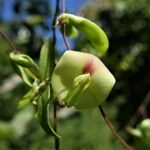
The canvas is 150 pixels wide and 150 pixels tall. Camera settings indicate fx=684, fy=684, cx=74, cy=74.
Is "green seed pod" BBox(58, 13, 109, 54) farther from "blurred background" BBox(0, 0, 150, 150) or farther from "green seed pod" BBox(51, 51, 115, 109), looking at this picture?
"blurred background" BBox(0, 0, 150, 150)

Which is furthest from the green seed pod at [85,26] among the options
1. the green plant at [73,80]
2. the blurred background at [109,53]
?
the blurred background at [109,53]

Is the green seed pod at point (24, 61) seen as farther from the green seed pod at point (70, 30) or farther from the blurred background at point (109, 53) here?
the blurred background at point (109, 53)

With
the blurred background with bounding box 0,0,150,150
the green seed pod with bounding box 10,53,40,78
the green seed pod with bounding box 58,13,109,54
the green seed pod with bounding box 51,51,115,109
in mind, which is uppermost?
the green seed pod with bounding box 58,13,109,54

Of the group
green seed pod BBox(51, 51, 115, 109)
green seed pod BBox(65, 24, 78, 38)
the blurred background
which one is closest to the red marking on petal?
green seed pod BBox(51, 51, 115, 109)

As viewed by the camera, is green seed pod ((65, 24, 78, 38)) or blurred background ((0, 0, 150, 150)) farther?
blurred background ((0, 0, 150, 150))

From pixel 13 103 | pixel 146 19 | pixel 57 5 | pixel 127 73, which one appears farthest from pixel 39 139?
pixel 57 5

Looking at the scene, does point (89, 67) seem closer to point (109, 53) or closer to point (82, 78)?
point (82, 78)

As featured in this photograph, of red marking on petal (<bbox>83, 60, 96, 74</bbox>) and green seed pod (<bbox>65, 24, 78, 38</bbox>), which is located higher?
red marking on petal (<bbox>83, 60, 96, 74</bbox>)

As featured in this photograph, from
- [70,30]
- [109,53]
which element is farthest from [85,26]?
[109,53]

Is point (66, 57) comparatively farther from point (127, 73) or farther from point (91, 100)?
point (127, 73)

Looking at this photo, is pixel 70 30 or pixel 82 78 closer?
pixel 82 78
